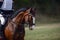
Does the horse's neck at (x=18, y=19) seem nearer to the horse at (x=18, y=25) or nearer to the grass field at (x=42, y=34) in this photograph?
the horse at (x=18, y=25)

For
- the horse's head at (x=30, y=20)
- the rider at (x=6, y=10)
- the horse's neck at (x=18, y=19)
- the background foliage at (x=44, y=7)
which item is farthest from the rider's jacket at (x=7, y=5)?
the background foliage at (x=44, y=7)

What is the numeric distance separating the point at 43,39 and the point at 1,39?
251 inches

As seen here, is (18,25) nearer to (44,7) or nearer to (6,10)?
(6,10)

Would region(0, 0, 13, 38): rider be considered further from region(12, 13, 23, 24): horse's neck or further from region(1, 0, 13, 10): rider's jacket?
region(12, 13, 23, 24): horse's neck

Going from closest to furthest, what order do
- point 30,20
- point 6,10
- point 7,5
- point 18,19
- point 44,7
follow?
point 30,20 < point 18,19 < point 6,10 < point 7,5 < point 44,7

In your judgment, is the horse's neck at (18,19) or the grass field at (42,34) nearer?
the horse's neck at (18,19)

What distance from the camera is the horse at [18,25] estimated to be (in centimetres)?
965

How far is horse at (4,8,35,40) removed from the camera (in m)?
9.65

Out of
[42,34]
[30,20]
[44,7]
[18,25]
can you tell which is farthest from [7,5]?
[44,7]

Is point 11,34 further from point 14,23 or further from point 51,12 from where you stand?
point 51,12

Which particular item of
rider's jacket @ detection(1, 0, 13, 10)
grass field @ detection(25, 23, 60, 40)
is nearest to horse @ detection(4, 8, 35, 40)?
rider's jacket @ detection(1, 0, 13, 10)

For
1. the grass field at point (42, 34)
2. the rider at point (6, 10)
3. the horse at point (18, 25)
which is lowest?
the grass field at point (42, 34)

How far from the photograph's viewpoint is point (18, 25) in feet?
32.7

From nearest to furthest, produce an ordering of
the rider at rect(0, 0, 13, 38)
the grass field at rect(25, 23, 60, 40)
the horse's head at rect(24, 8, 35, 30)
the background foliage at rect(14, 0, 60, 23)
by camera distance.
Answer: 1. the horse's head at rect(24, 8, 35, 30)
2. the rider at rect(0, 0, 13, 38)
3. the grass field at rect(25, 23, 60, 40)
4. the background foliage at rect(14, 0, 60, 23)
